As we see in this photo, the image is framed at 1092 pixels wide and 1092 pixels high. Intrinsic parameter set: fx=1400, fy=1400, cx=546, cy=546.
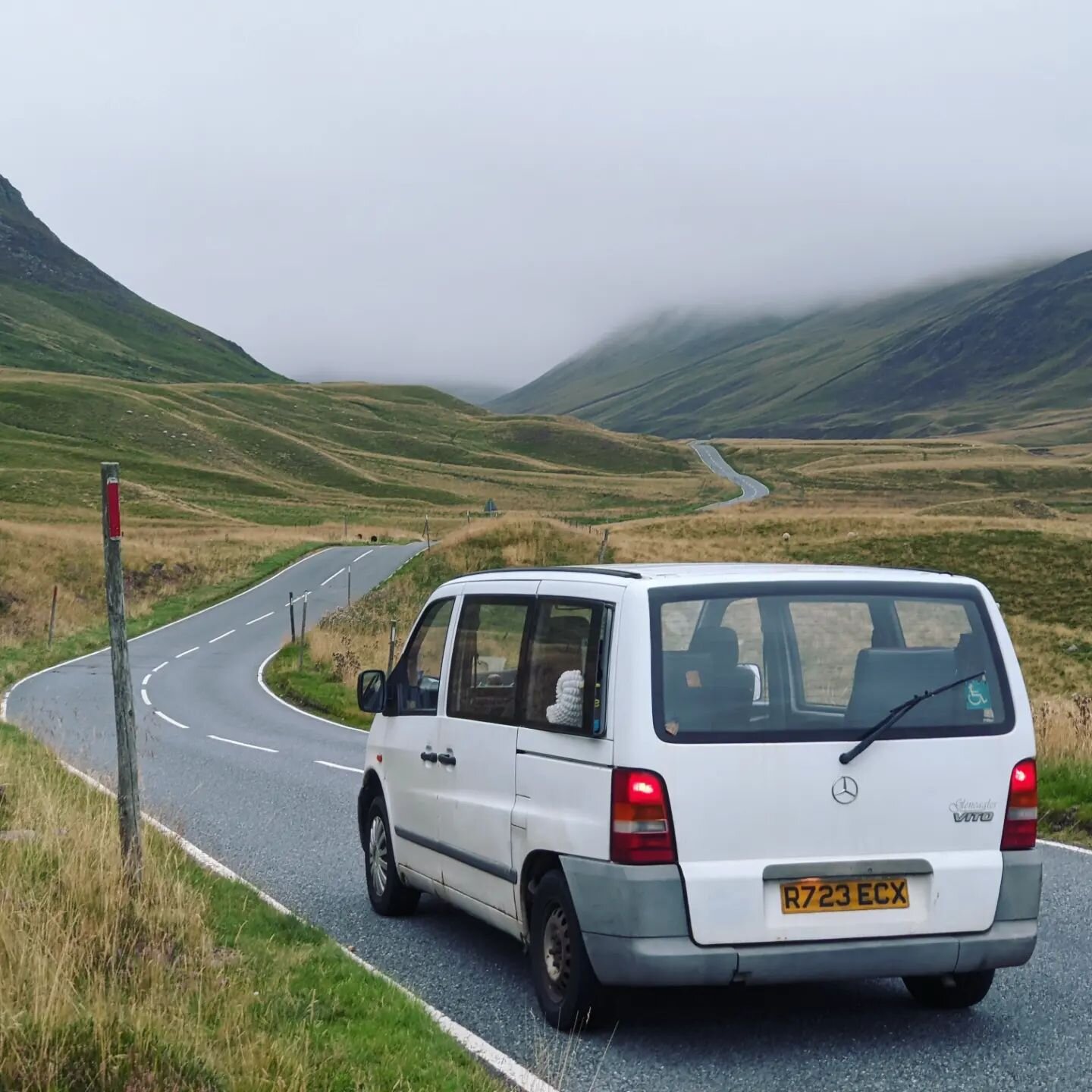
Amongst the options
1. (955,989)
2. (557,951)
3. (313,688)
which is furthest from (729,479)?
(557,951)

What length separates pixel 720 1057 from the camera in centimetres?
572

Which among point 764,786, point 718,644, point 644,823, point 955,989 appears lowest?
point 955,989

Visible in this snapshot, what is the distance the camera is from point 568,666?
20.9 ft

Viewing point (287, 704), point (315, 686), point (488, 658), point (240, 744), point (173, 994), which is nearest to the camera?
point (173, 994)

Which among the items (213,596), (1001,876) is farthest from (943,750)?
(213,596)

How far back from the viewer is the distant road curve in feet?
328

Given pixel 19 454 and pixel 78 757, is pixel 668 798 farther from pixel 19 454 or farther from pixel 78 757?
pixel 19 454

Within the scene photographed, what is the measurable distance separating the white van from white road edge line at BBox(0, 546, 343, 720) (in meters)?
15.1

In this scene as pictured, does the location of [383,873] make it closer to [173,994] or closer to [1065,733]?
[173,994]

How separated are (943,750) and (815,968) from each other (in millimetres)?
1074

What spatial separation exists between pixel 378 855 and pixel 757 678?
3.50 m

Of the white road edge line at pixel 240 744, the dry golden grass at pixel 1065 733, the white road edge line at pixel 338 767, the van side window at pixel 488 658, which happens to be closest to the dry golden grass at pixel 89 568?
the white road edge line at pixel 240 744

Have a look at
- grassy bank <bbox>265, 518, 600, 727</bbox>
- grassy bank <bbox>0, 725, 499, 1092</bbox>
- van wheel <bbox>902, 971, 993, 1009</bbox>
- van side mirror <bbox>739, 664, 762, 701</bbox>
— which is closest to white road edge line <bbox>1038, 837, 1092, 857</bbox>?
van wheel <bbox>902, 971, 993, 1009</bbox>

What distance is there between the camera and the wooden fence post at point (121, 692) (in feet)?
21.9
